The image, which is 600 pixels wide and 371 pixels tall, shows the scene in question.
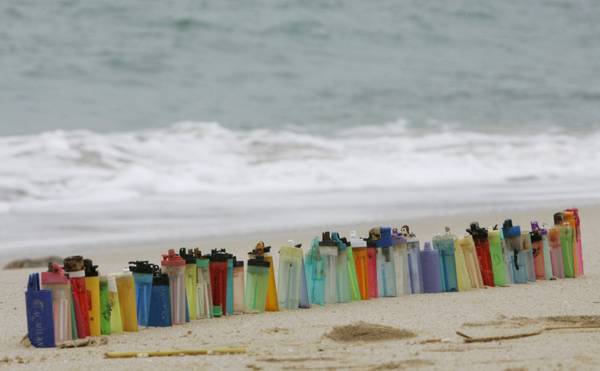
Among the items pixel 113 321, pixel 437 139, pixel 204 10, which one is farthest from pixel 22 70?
pixel 113 321

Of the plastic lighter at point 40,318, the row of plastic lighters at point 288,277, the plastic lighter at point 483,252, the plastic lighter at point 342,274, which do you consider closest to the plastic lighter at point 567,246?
the row of plastic lighters at point 288,277

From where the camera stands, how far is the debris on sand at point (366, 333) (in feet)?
20.6

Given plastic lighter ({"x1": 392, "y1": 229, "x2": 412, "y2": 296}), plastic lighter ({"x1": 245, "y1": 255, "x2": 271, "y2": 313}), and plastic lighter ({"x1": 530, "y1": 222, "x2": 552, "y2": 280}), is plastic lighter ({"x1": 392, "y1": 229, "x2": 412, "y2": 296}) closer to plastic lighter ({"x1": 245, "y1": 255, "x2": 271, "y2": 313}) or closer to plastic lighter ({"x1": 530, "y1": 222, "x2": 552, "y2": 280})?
plastic lighter ({"x1": 245, "y1": 255, "x2": 271, "y2": 313})

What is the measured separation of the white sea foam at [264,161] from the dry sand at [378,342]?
22.6ft

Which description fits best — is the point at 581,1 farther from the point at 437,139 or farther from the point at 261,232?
the point at 261,232

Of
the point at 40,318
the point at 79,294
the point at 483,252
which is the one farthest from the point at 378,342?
the point at 483,252

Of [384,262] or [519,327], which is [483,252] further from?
[519,327]

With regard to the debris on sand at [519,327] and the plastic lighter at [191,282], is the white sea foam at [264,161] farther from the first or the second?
the debris on sand at [519,327]

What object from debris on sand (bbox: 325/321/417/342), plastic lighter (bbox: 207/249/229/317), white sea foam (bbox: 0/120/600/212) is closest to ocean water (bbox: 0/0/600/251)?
white sea foam (bbox: 0/120/600/212)

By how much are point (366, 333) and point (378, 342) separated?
7.2 inches

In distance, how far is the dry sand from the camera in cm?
568

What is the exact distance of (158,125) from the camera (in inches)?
769

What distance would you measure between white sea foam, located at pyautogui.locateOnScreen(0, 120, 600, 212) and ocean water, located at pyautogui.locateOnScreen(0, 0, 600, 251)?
0.05 meters

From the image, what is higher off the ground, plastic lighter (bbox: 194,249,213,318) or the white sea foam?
the white sea foam
